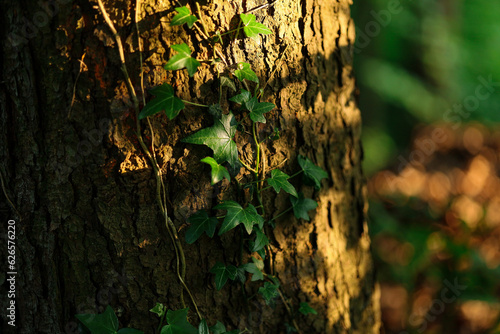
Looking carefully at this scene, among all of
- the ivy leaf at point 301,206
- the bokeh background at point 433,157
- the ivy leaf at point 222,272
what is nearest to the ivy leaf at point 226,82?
the ivy leaf at point 301,206

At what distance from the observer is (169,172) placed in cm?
96

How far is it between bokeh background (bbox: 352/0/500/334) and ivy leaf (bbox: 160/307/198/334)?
6.63 feet

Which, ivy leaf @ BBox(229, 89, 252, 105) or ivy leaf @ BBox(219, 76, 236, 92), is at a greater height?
ivy leaf @ BBox(219, 76, 236, 92)

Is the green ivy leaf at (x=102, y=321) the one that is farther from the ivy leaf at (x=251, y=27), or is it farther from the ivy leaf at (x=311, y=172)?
the ivy leaf at (x=251, y=27)

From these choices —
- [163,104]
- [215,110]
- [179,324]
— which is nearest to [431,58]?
[215,110]

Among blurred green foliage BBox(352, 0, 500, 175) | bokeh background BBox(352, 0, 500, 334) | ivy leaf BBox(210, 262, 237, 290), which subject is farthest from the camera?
blurred green foliage BBox(352, 0, 500, 175)

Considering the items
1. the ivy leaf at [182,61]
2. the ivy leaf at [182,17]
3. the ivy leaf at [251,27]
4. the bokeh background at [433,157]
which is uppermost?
the ivy leaf at [182,17]

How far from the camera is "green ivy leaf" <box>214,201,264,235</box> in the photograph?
94cm

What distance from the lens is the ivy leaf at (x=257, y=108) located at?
0.98m

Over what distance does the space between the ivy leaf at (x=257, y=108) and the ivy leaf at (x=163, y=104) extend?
18 centimetres

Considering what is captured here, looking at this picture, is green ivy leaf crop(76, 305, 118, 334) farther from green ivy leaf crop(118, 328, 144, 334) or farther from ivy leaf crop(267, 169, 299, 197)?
ivy leaf crop(267, 169, 299, 197)

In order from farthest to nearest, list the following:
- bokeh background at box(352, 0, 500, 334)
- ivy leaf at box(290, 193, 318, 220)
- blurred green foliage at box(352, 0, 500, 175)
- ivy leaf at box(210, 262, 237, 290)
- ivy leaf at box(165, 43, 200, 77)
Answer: blurred green foliage at box(352, 0, 500, 175), bokeh background at box(352, 0, 500, 334), ivy leaf at box(290, 193, 318, 220), ivy leaf at box(210, 262, 237, 290), ivy leaf at box(165, 43, 200, 77)

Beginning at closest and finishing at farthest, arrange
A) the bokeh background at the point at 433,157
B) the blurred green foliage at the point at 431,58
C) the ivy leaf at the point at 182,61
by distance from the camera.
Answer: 1. the ivy leaf at the point at 182,61
2. the bokeh background at the point at 433,157
3. the blurred green foliage at the point at 431,58

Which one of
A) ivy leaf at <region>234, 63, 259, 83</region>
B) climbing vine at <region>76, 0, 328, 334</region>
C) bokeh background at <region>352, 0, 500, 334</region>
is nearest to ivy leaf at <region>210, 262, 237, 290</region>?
climbing vine at <region>76, 0, 328, 334</region>
